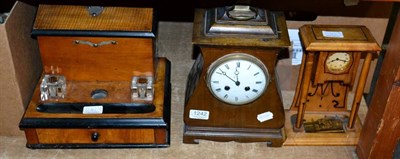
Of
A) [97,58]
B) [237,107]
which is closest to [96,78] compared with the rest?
[97,58]

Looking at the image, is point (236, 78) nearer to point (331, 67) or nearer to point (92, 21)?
point (331, 67)

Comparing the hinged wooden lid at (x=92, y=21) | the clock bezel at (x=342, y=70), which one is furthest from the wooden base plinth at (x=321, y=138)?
the hinged wooden lid at (x=92, y=21)

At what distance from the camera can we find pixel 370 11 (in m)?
1.26

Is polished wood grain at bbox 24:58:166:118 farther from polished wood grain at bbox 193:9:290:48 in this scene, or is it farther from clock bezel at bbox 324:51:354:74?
clock bezel at bbox 324:51:354:74

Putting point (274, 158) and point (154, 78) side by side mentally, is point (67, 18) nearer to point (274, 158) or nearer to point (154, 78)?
point (154, 78)

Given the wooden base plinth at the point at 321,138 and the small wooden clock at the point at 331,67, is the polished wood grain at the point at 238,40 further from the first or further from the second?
the wooden base plinth at the point at 321,138

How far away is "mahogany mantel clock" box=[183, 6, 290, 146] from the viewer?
1034 millimetres

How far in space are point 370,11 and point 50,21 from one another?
787 millimetres

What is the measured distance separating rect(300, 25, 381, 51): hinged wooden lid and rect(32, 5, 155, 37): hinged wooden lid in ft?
1.15

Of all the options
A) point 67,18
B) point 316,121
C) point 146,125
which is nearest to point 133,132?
point 146,125

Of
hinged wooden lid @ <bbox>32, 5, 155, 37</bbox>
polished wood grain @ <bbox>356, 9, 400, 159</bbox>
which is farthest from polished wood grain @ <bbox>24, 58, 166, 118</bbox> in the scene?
polished wood grain @ <bbox>356, 9, 400, 159</bbox>

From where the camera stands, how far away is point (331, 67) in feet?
3.75

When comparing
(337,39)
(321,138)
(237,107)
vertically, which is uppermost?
(337,39)

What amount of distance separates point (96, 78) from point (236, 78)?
356 mm
